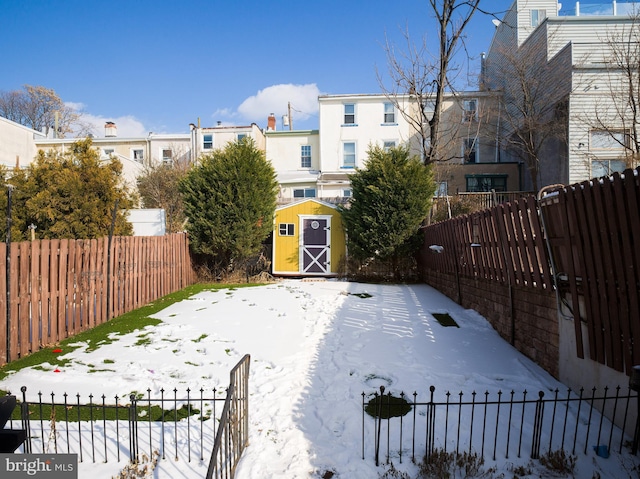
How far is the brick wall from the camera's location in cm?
502

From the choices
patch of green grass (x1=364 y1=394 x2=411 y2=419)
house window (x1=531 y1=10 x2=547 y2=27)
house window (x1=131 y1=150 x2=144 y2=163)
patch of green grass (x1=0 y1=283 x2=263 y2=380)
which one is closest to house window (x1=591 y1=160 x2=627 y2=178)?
house window (x1=531 y1=10 x2=547 y2=27)

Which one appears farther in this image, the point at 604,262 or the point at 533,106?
the point at 533,106

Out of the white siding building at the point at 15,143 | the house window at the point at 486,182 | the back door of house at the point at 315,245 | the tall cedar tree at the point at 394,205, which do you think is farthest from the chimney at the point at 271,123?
the tall cedar tree at the point at 394,205

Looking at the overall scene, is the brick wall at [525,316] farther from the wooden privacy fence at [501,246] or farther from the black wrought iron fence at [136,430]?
the black wrought iron fence at [136,430]

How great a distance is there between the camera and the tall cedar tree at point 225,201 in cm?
1258

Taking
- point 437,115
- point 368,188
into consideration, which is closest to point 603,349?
point 368,188

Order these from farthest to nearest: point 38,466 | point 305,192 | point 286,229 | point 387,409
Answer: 1. point 305,192
2. point 286,229
3. point 387,409
4. point 38,466

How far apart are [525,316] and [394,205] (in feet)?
23.3

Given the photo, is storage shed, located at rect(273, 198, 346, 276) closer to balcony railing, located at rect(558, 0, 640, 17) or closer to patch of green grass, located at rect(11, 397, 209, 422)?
patch of green grass, located at rect(11, 397, 209, 422)

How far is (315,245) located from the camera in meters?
15.0

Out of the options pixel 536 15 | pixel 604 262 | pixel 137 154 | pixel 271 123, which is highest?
pixel 536 15

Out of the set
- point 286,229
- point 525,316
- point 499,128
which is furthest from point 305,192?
point 525,316

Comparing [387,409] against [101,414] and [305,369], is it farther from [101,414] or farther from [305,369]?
[101,414]

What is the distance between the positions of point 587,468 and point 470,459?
3.19 ft
